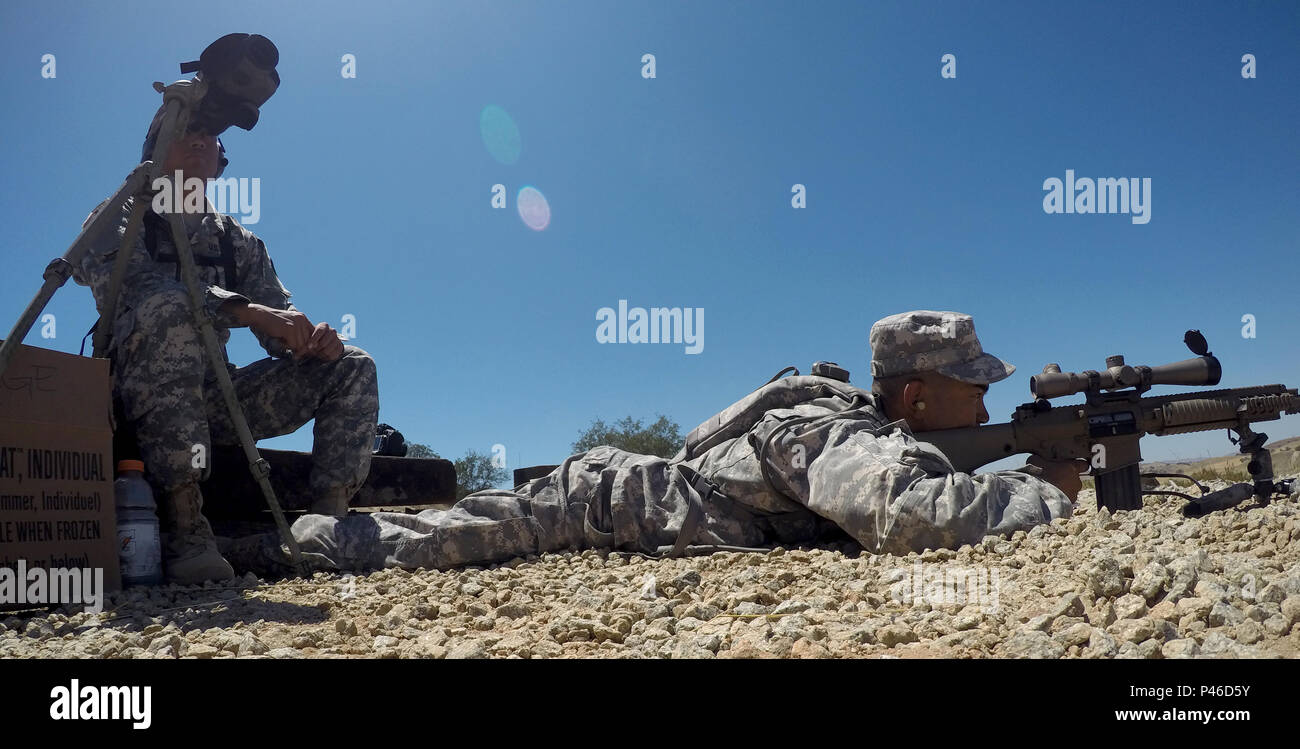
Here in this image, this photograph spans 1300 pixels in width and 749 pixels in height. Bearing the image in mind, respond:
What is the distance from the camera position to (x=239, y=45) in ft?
12.8

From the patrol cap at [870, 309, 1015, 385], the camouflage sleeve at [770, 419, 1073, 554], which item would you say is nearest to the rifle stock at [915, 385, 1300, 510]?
the patrol cap at [870, 309, 1015, 385]

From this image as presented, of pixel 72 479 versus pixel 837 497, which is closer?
pixel 72 479

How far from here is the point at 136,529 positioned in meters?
3.03

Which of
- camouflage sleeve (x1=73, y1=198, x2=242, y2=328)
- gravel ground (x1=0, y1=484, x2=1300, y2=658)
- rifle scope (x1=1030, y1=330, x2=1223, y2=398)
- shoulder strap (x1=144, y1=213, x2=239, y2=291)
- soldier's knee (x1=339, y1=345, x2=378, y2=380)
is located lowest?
gravel ground (x1=0, y1=484, x2=1300, y2=658)

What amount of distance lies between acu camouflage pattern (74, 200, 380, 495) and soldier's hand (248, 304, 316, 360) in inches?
3.8

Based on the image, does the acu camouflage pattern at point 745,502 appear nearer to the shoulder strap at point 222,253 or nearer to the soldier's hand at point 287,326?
the soldier's hand at point 287,326

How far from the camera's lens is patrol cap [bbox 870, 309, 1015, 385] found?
12.7ft

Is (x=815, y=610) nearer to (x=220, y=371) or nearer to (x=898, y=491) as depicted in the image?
(x=898, y=491)

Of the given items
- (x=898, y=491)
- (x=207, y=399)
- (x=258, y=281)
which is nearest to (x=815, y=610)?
(x=898, y=491)

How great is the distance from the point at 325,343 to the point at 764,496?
2233 millimetres

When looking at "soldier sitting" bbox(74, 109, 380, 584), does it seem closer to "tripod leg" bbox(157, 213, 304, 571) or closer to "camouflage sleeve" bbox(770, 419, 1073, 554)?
"tripod leg" bbox(157, 213, 304, 571)
